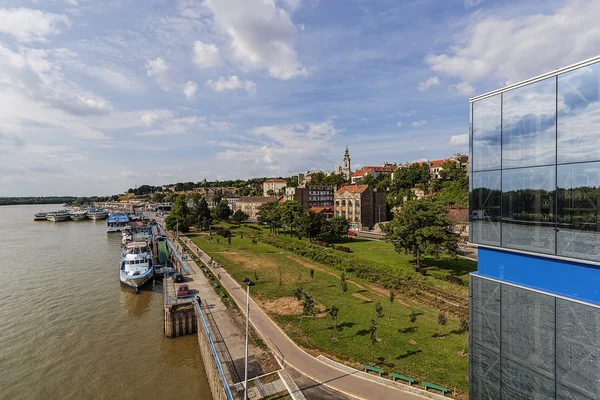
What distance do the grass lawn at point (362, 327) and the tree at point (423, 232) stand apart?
26.4 feet

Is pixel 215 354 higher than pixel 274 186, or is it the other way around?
pixel 274 186

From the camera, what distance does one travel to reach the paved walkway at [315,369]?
14914mm

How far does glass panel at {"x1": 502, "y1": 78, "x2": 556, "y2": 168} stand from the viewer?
29.8 ft

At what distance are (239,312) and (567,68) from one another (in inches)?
1023

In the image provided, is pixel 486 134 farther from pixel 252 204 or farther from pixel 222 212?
pixel 252 204

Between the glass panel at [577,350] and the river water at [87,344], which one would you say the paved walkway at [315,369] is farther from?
the glass panel at [577,350]

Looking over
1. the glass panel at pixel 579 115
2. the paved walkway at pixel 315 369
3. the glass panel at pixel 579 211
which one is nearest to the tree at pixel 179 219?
the paved walkway at pixel 315 369

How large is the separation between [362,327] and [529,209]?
16.5m

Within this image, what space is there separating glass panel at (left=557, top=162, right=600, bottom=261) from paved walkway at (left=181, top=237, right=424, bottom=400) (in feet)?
33.6

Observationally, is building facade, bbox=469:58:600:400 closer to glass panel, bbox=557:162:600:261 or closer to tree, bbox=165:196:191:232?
glass panel, bbox=557:162:600:261

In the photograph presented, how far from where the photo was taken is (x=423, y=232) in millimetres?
36312

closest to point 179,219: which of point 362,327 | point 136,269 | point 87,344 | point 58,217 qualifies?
point 136,269

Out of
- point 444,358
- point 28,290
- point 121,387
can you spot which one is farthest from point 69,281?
point 444,358

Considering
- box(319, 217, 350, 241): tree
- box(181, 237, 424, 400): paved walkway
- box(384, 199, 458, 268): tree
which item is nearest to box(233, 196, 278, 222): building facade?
box(319, 217, 350, 241): tree
